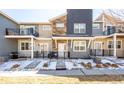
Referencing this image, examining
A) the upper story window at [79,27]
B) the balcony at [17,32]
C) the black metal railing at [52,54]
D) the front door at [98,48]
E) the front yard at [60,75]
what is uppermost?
the upper story window at [79,27]

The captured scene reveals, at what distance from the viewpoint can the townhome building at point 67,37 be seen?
94.1ft

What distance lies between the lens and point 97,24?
35.1 metres

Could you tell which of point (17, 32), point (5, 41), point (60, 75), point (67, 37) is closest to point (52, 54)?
point (67, 37)

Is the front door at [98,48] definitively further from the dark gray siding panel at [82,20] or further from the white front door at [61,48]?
the dark gray siding panel at [82,20]

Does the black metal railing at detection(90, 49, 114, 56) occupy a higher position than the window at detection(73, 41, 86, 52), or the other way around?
the window at detection(73, 41, 86, 52)

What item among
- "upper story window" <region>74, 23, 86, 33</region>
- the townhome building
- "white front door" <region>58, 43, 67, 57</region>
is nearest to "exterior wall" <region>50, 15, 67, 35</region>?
the townhome building

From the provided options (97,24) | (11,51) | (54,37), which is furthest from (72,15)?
(11,51)

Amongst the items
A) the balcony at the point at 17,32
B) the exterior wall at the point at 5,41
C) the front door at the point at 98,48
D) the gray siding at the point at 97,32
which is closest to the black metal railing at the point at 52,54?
the exterior wall at the point at 5,41

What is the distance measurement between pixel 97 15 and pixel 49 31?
8.35m

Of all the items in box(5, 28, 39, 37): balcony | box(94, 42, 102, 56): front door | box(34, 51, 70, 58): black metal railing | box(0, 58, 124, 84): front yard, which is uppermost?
box(5, 28, 39, 37): balcony

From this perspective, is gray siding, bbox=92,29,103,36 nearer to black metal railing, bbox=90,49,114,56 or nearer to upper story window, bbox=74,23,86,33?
black metal railing, bbox=90,49,114,56

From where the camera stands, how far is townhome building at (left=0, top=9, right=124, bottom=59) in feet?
94.1

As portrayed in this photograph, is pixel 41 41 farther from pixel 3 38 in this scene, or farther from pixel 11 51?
pixel 3 38

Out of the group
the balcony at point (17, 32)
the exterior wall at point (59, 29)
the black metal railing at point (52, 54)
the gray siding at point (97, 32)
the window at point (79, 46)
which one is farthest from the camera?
the gray siding at point (97, 32)
